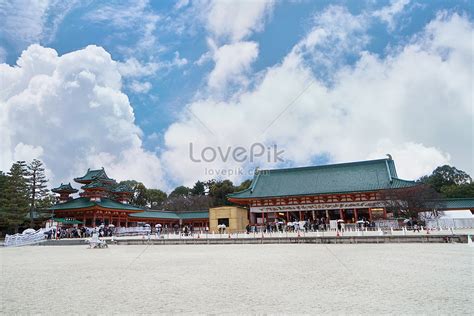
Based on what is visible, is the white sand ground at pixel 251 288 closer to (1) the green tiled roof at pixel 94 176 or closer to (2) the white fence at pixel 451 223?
(2) the white fence at pixel 451 223

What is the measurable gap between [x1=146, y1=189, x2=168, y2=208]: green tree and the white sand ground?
229 ft

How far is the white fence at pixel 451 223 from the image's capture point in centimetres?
2878

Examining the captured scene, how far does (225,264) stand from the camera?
462 inches

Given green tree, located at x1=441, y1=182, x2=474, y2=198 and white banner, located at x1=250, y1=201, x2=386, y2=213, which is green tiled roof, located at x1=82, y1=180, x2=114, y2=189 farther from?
green tree, located at x1=441, y1=182, x2=474, y2=198

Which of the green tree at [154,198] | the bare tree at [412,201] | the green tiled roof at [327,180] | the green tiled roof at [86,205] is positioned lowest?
the bare tree at [412,201]

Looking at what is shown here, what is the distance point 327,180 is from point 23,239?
1312 inches

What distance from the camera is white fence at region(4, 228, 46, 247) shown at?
25.5 m

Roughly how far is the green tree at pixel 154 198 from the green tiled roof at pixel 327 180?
139 ft

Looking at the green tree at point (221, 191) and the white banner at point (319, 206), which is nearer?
the white banner at point (319, 206)

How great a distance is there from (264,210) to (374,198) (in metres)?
13.1

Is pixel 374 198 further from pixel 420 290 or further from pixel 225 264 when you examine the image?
pixel 420 290

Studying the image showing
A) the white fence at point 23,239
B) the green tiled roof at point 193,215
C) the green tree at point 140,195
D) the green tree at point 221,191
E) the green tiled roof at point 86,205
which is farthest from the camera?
the green tree at point 140,195

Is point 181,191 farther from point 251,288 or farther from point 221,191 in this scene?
point 251,288

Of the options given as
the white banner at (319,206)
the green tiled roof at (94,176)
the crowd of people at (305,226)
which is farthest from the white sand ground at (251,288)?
the green tiled roof at (94,176)
